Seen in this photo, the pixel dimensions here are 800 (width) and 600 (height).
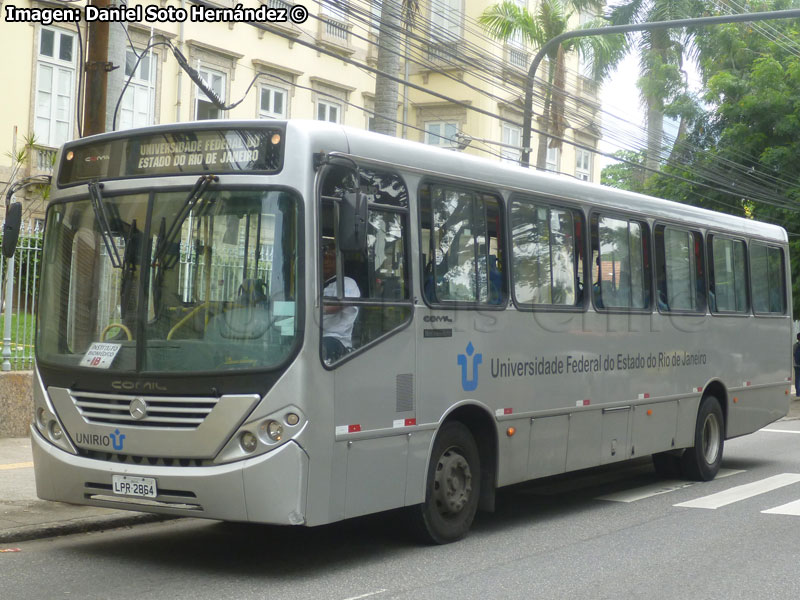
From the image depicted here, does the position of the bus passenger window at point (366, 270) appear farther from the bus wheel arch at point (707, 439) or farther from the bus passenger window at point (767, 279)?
the bus passenger window at point (767, 279)

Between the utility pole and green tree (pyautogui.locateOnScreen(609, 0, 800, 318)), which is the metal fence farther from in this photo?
green tree (pyautogui.locateOnScreen(609, 0, 800, 318))

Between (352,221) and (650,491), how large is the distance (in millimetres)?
5993

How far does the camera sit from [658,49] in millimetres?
36875

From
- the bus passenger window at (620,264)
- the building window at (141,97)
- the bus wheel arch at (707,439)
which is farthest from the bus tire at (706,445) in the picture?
the building window at (141,97)

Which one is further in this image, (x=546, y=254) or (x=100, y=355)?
(x=546, y=254)

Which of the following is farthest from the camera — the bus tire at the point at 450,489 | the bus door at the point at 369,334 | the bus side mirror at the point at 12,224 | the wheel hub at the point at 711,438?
the wheel hub at the point at 711,438

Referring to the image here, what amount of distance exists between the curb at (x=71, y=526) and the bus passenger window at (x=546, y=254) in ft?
11.5

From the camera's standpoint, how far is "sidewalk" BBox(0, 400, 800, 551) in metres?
8.43

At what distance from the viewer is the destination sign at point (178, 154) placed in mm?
7266

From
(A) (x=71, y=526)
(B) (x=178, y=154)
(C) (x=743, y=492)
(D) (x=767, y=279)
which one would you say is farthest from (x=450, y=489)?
(D) (x=767, y=279)

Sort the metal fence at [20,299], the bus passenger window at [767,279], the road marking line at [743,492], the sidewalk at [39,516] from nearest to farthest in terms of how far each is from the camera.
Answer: the sidewalk at [39,516] → the road marking line at [743,492] → the metal fence at [20,299] → the bus passenger window at [767,279]

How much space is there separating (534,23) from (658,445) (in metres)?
17.1

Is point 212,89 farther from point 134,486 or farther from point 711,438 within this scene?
point 134,486

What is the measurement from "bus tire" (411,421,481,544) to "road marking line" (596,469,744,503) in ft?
9.53
